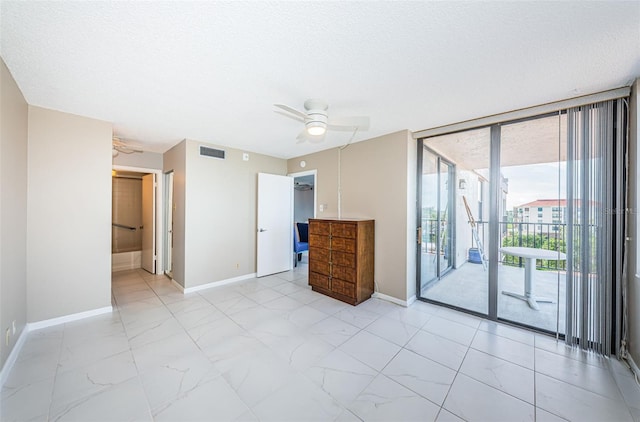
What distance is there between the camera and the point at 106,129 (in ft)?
9.93

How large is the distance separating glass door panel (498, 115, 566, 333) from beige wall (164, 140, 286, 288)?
13.1ft

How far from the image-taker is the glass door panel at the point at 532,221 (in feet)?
8.50

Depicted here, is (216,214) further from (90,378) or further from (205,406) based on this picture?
(205,406)

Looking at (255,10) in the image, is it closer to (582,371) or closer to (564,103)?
(564,103)

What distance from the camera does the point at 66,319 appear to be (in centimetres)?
280

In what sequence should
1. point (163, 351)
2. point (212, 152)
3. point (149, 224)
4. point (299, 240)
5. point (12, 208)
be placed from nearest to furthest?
point (12, 208) < point (163, 351) < point (212, 152) < point (149, 224) < point (299, 240)

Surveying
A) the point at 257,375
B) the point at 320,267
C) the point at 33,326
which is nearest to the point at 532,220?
the point at 320,267

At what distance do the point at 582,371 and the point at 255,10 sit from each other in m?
3.67

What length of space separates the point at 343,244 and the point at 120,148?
4219 millimetres

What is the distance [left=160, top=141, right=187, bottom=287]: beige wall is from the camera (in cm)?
389

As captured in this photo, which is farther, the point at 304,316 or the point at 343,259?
the point at 343,259

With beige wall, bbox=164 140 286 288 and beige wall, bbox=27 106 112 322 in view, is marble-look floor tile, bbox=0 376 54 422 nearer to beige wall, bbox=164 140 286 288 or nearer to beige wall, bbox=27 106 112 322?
beige wall, bbox=27 106 112 322

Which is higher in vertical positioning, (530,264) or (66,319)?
(530,264)

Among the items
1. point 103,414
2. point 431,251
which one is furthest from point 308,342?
point 431,251
